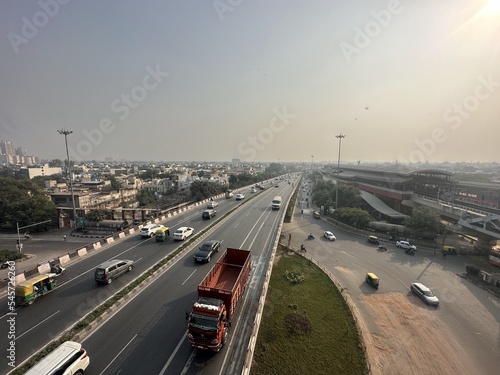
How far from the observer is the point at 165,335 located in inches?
477


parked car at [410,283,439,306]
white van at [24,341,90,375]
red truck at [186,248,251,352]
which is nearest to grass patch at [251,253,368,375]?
red truck at [186,248,251,352]

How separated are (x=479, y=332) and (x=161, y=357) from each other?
2359 centimetres

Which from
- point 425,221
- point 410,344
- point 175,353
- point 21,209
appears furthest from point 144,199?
point 410,344

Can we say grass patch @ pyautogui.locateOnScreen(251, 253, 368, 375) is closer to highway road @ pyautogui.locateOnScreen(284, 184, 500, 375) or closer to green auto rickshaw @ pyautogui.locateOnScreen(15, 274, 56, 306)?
highway road @ pyautogui.locateOnScreen(284, 184, 500, 375)

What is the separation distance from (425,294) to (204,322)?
22.4m

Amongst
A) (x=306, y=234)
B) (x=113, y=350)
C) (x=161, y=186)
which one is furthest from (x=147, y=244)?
(x=161, y=186)

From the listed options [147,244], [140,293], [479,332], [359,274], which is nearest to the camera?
[140,293]

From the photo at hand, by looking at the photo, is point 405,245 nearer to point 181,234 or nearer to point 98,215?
point 181,234

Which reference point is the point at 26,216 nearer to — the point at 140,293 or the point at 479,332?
the point at 140,293

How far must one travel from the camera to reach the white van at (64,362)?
853 centimetres

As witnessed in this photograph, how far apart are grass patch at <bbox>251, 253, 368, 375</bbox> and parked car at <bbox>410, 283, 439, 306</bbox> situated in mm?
8440

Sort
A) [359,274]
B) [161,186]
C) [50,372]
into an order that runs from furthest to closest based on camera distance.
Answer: [161,186], [359,274], [50,372]

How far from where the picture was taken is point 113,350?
10938mm

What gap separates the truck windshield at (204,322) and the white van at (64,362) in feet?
14.4
